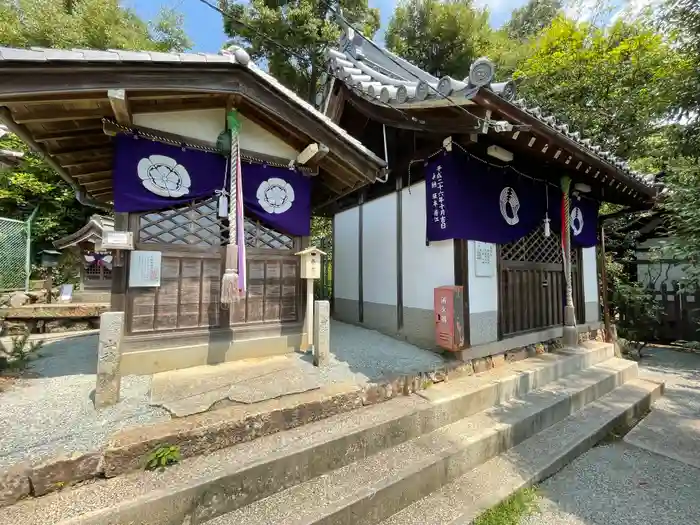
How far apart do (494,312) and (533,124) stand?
313 cm

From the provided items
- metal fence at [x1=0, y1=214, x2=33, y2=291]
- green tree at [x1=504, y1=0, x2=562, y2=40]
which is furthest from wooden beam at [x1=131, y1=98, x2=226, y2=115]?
green tree at [x1=504, y1=0, x2=562, y2=40]

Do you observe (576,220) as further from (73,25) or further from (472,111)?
(73,25)

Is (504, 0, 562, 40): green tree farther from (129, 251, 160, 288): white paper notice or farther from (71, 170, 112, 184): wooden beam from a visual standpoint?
(129, 251, 160, 288): white paper notice

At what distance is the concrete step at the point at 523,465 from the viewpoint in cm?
299

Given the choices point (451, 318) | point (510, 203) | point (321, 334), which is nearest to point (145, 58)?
point (321, 334)

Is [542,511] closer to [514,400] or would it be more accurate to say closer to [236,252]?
[514,400]

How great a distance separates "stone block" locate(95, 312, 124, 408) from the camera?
10.9 feet

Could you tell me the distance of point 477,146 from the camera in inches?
227

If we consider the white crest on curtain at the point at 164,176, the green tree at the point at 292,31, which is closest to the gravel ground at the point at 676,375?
the white crest on curtain at the point at 164,176

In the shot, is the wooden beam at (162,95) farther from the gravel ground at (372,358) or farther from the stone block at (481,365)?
the stone block at (481,365)

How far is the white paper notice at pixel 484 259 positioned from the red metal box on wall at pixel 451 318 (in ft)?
2.24

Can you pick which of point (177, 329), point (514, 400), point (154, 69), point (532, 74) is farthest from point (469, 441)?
point (532, 74)

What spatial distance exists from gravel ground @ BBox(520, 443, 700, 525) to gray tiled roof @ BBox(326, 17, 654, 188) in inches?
174

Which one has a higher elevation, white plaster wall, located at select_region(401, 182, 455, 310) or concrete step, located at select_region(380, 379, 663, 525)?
white plaster wall, located at select_region(401, 182, 455, 310)
